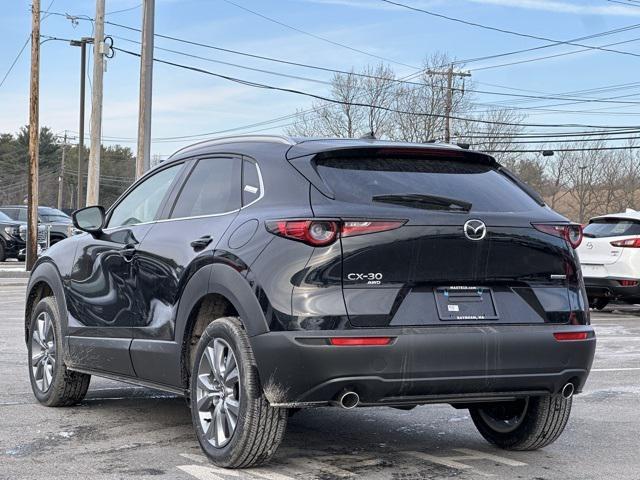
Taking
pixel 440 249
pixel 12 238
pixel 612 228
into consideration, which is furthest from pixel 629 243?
pixel 12 238

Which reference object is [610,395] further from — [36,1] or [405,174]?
[36,1]

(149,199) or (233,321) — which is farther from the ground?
(149,199)

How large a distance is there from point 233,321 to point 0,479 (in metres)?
1.40

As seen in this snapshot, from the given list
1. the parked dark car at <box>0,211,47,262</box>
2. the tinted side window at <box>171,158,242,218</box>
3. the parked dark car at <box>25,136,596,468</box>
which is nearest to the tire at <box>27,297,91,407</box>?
the parked dark car at <box>25,136,596,468</box>

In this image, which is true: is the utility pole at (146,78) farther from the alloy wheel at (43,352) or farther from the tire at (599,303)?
the alloy wheel at (43,352)

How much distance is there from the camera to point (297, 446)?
19.7ft

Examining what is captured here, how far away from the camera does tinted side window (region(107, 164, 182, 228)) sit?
21.5ft

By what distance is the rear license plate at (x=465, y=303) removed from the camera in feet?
16.6

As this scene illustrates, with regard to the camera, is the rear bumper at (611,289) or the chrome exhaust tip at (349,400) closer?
the chrome exhaust tip at (349,400)

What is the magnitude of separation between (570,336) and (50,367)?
3809mm

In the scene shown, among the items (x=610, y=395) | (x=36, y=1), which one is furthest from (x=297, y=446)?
(x=36, y=1)

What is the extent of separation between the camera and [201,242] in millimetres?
5602

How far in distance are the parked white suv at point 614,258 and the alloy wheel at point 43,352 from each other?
1032 centimetres

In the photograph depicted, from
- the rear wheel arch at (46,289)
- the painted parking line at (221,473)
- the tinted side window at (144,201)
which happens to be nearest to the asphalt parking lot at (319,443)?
the painted parking line at (221,473)
